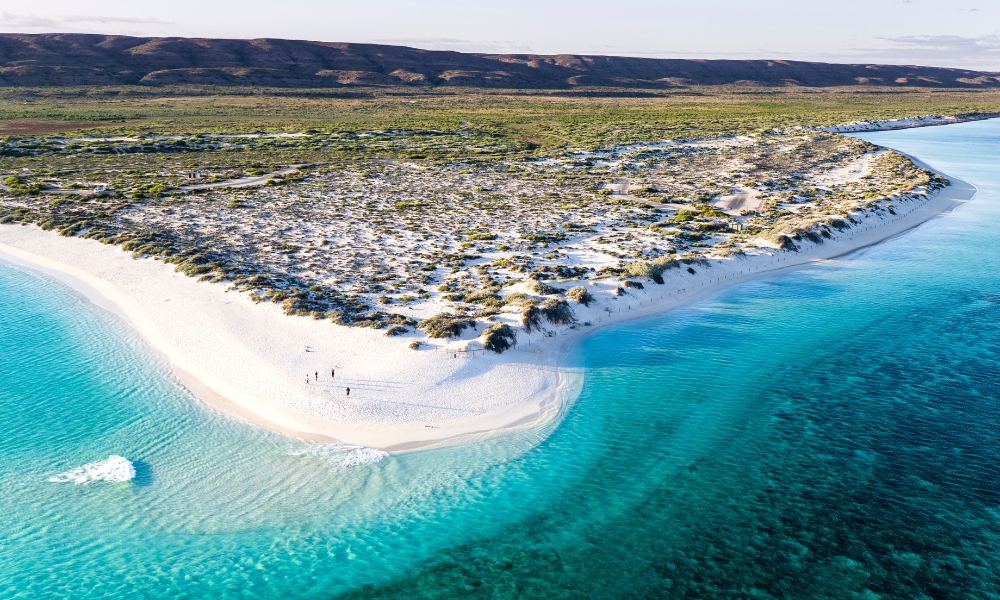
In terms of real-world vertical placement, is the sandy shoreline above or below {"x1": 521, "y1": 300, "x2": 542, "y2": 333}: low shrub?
below

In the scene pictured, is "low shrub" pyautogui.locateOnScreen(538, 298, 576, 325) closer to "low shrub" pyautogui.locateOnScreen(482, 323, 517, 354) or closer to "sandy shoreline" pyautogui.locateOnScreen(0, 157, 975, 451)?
"sandy shoreline" pyautogui.locateOnScreen(0, 157, 975, 451)

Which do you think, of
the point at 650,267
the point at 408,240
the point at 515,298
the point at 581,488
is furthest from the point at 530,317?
the point at 408,240

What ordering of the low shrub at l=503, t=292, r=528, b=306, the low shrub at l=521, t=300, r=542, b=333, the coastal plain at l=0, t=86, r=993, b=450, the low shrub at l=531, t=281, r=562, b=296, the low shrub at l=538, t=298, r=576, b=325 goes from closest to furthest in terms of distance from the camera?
the coastal plain at l=0, t=86, r=993, b=450, the low shrub at l=521, t=300, r=542, b=333, the low shrub at l=538, t=298, r=576, b=325, the low shrub at l=503, t=292, r=528, b=306, the low shrub at l=531, t=281, r=562, b=296

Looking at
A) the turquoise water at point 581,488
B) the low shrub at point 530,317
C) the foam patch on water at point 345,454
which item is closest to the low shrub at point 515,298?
the low shrub at point 530,317

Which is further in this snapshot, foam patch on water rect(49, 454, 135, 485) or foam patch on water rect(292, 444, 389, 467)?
foam patch on water rect(292, 444, 389, 467)

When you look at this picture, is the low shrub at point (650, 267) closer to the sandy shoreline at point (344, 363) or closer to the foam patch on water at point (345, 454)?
the sandy shoreline at point (344, 363)

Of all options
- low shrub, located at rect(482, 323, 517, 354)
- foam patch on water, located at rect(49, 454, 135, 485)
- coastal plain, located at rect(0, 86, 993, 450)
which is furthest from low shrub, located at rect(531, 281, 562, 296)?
foam patch on water, located at rect(49, 454, 135, 485)
